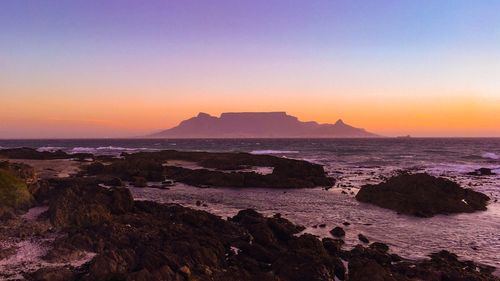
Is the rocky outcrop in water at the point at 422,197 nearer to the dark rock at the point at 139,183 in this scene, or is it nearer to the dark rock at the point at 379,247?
the dark rock at the point at 379,247

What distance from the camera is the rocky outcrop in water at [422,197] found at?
2714cm

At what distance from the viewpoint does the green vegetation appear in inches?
843

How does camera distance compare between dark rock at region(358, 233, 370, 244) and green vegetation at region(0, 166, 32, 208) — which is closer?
dark rock at region(358, 233, 370, 244)

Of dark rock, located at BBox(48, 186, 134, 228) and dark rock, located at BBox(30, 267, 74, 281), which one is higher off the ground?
dark rock, located at BBox(48, 186, 134, 228)

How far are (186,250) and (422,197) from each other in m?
19.2

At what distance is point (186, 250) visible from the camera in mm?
14625

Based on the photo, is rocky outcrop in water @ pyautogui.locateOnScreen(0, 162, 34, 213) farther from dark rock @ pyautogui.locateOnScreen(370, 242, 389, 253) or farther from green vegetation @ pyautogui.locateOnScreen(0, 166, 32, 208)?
dark rock @ pyautogui.locateOnScreen(370, 242, 389, 253)

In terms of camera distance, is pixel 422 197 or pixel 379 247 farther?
pixel 422 197

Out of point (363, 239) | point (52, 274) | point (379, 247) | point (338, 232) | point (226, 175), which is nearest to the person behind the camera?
point (52, 274)

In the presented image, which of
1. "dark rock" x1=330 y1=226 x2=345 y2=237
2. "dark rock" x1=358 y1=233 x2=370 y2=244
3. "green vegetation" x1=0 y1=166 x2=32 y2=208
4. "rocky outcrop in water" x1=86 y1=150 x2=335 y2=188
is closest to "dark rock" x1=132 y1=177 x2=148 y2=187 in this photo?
"rocky outcrop in water" x1=86 y1=150 x2=335 y2=188

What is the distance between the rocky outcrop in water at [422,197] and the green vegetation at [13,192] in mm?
21085

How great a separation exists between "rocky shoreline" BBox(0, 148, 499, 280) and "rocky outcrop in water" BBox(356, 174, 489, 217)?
26.5ft

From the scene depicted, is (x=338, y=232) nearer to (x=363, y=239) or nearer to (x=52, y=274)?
(x=363, y=239)

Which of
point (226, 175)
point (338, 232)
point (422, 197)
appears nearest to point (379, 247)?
point (338, 232)
